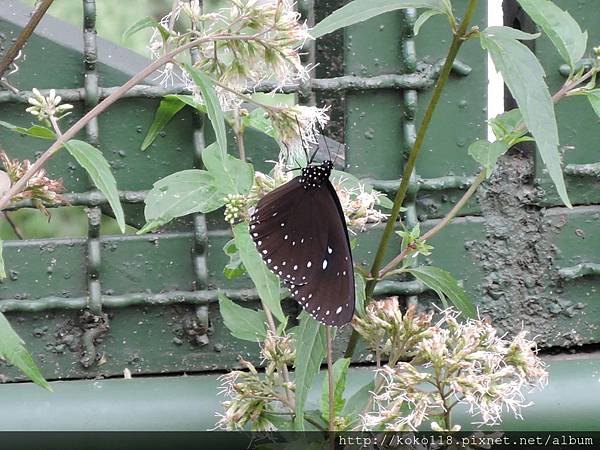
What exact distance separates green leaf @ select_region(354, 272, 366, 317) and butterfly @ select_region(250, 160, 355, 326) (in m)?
0.05

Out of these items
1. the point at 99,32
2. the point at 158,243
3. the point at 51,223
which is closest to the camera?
the point at 158,243

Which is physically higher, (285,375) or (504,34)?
(504,34)

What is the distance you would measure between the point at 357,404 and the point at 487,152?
1.29 feet

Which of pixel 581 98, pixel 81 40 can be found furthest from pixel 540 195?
pixel 81 40

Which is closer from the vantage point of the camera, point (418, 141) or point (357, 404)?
point (418, 141)

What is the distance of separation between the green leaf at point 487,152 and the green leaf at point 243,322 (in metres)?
0.39

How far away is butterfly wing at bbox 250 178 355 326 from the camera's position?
1219 millimetres

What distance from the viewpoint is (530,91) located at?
3.43ft

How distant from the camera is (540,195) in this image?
1.81 m

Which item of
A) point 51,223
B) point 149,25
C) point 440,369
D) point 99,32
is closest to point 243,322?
point 440,369

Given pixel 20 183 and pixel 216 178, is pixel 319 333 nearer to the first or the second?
pixel 216 178

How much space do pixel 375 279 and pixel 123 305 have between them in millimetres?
610

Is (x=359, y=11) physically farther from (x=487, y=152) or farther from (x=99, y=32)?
(x=99, y=32)

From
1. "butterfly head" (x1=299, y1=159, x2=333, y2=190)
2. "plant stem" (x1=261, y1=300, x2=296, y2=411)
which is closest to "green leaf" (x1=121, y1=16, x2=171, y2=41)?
"butterfly head" (x1=299, y1=159, x2=333, y2=190)
